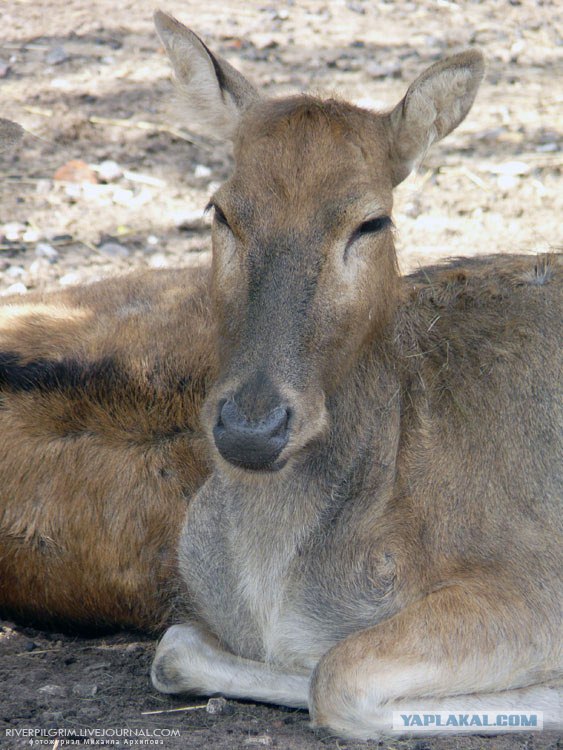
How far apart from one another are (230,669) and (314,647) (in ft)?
1.35

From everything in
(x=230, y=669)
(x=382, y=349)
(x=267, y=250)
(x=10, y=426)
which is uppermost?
(x=267, y=250)

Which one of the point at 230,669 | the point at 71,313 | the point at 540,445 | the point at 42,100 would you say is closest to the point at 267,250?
the point at 540,445

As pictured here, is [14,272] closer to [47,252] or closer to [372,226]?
[47,252]

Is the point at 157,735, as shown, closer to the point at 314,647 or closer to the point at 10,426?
the point at 314,647

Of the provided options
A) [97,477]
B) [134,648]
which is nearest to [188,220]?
[97,477]

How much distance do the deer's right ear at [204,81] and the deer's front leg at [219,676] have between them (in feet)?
7.75

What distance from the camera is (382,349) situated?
4.91 m

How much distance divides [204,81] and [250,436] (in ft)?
5.98

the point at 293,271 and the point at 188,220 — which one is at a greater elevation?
the point at 293,271

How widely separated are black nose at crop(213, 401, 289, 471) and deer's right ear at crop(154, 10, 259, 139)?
156 centimetres

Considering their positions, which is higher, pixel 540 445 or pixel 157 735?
pixel 540 445

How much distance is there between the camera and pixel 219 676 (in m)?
4.93

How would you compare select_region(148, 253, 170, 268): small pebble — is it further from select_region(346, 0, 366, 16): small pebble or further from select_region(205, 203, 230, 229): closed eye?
select_region(346, 0, 366, 16): small pebble

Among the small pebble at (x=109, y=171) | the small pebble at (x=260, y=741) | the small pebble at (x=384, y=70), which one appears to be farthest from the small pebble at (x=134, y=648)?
the small pebble at (x=384, y=70)
